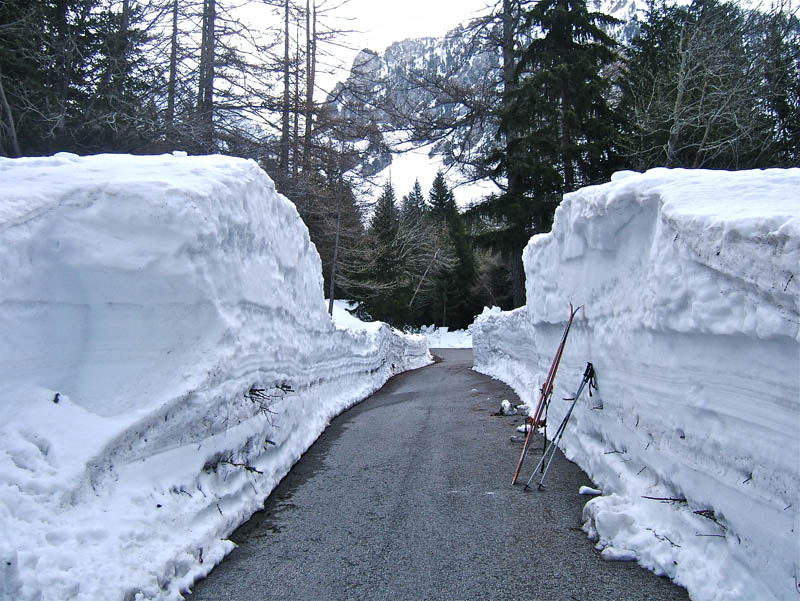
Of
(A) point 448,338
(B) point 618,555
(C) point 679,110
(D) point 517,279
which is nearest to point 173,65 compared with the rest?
(D) point 517,279

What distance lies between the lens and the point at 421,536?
402cm

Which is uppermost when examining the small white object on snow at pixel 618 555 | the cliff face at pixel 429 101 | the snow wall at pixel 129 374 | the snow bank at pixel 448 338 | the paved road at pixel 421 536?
the cliff face at pixel 429 101

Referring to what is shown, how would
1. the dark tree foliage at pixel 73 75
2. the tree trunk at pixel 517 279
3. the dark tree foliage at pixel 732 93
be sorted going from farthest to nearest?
the tree trunk at pixel 517 279
the dark tree foliage at pixel 732 93
the dark tree foliage at pixel 73 75

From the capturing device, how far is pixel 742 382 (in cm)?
291

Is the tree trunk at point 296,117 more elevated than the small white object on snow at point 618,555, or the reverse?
the tree trunk at point 296,117

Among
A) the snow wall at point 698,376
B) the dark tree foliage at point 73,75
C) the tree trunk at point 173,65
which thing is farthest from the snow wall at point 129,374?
the tree trunk at point 173,65

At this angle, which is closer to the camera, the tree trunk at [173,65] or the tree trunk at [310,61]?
the tree trunk at [173,65]

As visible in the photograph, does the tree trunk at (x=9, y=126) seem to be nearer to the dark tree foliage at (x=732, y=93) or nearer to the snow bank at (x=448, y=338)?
the dark tree foliage at (x=732, y=93)

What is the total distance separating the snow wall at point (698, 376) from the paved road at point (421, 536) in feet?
1.03

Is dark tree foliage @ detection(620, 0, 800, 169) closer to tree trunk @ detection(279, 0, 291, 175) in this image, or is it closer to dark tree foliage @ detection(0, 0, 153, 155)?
tree trunk @ detection(279, 0, 291, 175)

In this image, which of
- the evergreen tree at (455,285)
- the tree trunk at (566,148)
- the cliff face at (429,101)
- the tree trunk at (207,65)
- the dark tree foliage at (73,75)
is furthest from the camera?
the evergreen tree at (455,285)

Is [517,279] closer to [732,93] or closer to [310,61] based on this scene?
[732,93]

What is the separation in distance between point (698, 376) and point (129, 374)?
3.60 m

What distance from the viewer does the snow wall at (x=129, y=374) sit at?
292cm
